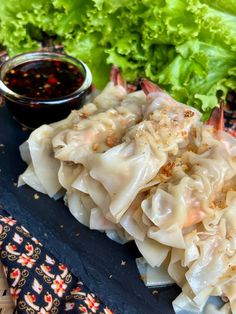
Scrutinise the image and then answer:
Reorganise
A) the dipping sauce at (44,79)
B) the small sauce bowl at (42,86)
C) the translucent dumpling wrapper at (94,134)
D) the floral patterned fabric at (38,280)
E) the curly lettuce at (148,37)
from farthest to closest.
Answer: the curly lettuce at (148,37)
the dipping sauce at (44,79)
the small sauce bowl at (42,86)
the translucent dumpling wrapper at (94,134)
the floral patterned fabric at (38,280)

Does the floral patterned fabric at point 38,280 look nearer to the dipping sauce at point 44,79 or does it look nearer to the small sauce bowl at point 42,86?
the small sauce bowl at point 42,86

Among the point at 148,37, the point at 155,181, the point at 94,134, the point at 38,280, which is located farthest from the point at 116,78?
the point at 38,280

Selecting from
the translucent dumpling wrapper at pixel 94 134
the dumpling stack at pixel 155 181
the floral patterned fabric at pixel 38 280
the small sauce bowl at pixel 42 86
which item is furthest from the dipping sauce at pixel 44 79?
the floral patterned fabric at pixel 38 280

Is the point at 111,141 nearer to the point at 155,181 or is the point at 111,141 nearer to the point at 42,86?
the point at 155,181

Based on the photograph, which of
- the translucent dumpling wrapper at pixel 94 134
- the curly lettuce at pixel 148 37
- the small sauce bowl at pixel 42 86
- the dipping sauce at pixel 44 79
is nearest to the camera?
the translucent dumpling wrapper at pixel 94 134

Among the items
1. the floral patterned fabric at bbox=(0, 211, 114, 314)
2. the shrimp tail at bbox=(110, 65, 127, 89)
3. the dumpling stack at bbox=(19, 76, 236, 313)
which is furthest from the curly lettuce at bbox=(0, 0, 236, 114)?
the floral patterned fabric at bbox=(0, 211, 114, 314)

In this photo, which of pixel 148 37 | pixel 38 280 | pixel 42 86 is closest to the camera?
pixel 38 280
